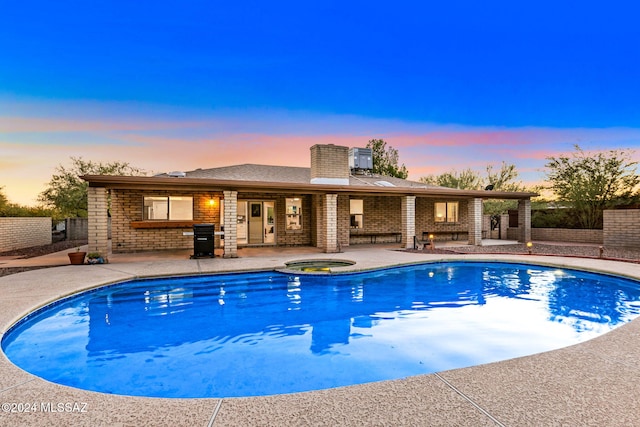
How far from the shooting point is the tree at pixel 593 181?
54.3 feet

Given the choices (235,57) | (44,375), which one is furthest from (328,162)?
(44,375)

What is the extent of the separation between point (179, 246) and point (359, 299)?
A: 9.72 meters

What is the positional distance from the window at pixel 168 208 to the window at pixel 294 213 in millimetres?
4383

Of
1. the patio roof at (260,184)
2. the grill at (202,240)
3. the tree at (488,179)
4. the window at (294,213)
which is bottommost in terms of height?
the grill at (202,240)

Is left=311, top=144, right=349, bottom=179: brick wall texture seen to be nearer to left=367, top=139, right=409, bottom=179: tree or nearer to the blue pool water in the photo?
the blue pool water

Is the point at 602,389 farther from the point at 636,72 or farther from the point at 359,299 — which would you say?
the point at 636,72

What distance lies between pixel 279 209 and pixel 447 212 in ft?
32.4

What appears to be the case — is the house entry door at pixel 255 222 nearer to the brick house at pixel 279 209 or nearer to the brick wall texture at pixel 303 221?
the brick house at pixel 279 209

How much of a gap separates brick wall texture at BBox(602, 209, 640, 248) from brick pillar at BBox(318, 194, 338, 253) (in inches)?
488

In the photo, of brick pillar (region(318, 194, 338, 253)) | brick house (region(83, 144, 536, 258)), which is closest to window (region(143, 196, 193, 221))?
brick house (region(83, 144, 536, 258))

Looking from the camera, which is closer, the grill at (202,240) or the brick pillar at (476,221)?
the grill at (202,240)

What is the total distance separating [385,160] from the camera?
37.0m

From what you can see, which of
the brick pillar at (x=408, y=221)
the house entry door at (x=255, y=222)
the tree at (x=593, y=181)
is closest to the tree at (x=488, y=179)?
the tree at (x=593, y=181)

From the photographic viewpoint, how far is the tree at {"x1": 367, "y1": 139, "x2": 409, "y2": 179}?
36.1 meters
